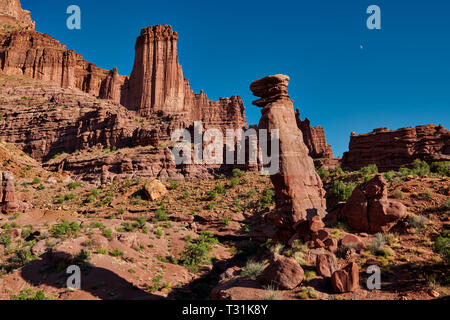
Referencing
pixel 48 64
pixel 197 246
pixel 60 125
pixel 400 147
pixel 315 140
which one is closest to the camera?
pixel 197 246

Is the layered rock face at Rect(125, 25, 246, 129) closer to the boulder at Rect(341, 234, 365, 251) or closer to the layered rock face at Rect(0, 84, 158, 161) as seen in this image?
the layered rock face at Rect(0, 84, 158, 161)

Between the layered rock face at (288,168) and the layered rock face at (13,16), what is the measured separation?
12212 cm

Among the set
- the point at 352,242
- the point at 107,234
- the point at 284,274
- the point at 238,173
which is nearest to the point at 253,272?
the point at 284,274

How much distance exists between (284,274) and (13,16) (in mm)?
149751

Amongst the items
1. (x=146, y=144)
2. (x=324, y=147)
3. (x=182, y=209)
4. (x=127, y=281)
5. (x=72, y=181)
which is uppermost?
(x=324, y=147)

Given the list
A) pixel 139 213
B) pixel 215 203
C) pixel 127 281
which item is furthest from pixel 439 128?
pixel 127 281

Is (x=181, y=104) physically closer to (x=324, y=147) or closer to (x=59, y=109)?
(x=59, y=109)

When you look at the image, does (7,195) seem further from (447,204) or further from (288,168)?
(447,204)

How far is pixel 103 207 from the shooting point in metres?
38.0

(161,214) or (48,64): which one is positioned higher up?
(48,64)

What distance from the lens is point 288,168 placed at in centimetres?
1617

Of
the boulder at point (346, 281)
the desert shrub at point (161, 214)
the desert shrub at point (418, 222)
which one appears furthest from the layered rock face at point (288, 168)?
the desert shrub at point (161, 214)

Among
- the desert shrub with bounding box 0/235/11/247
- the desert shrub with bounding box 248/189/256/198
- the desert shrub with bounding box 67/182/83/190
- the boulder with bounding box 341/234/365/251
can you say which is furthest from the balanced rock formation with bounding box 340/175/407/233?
the desert shrub with bounding box 67/182/83/190
